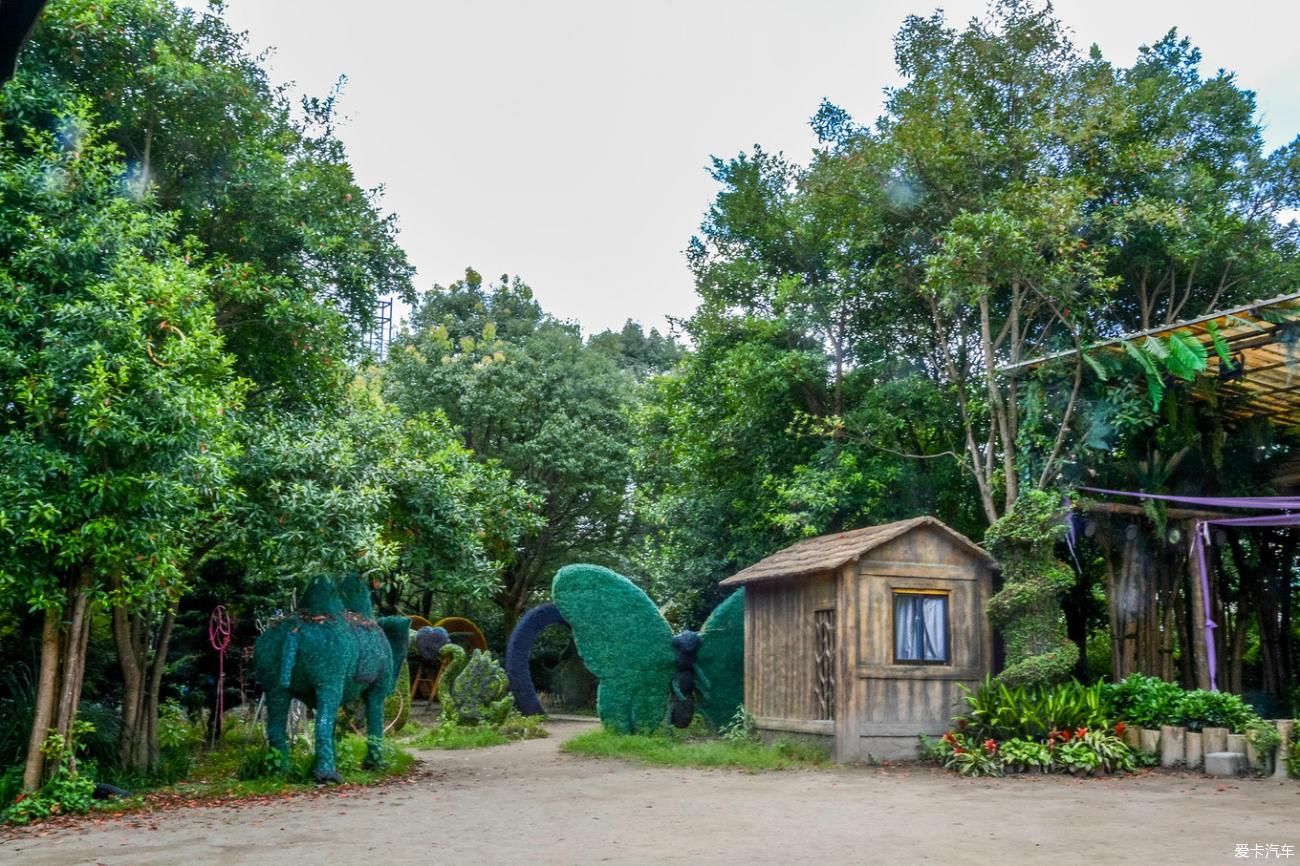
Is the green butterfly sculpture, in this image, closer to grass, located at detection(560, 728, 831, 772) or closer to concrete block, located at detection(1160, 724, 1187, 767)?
grass, located at detection(560, 728, 831, 772)

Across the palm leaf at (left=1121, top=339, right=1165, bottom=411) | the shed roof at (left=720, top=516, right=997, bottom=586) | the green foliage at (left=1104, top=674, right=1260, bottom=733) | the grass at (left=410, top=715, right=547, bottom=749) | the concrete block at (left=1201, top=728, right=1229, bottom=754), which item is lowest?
the grass at (left=410, top=715, right=547, bottom=749)

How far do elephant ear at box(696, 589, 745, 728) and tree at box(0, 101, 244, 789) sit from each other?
9111 mm

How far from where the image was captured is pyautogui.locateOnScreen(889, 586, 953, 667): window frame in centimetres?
1366

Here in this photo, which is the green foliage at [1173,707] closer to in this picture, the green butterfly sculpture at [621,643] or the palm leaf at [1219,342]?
the palm leaf at [1219,342]

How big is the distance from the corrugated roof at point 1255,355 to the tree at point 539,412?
13170 mm

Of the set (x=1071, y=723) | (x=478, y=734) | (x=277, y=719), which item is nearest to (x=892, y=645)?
(x=1071, y=723)

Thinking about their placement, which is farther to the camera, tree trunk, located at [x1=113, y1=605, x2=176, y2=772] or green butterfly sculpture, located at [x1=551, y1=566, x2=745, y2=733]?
green butterfly sculpture, located at [x1=551, y1=566, x2=745, y2=733]

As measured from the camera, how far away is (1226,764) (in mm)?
11648

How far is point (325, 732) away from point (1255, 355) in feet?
38.2

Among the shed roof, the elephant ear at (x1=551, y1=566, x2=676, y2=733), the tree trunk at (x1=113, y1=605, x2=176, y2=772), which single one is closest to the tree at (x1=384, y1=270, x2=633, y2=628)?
the elephant ear at (x1=551, y1=566, x2=676, y2=733)

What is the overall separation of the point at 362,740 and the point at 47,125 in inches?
302

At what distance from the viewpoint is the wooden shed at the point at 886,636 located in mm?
13422

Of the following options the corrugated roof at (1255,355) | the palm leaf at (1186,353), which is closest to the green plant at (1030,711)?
the palm leaf at (1186,353)

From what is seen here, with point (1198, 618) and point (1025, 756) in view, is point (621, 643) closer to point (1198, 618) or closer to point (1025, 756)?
point (1025, 756)
